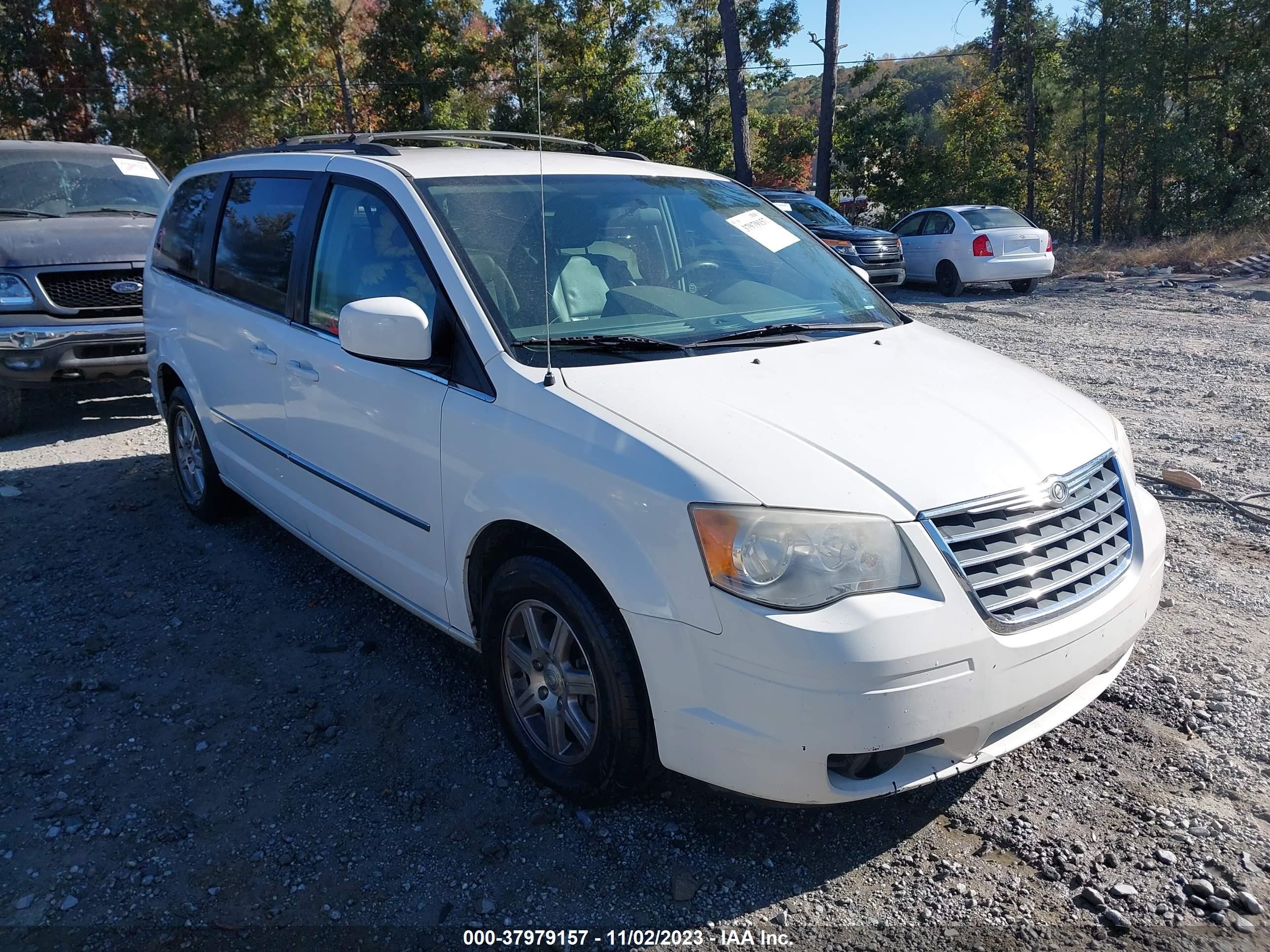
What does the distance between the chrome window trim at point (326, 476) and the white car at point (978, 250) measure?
13587mm

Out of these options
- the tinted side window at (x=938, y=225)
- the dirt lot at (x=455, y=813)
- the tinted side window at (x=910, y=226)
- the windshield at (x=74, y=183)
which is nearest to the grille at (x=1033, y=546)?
the dirt lot at (x=455, y=813)

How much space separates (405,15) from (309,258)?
26.2 m

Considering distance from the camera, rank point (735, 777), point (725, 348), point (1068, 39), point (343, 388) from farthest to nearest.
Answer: point (1068, 39) < point (343, 388) < point (725, 348) < point (735, 777)

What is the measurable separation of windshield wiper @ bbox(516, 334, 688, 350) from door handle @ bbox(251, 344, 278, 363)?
1.54 meters

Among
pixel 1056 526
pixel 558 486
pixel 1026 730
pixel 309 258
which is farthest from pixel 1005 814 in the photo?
pixel 309 258

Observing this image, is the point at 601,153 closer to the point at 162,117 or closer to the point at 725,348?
the point at 725,348

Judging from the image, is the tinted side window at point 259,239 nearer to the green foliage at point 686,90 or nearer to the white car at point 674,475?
the white car at point 674,475

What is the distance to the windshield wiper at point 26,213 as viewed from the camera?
310 inches

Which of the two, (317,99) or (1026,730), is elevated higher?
(317,99)

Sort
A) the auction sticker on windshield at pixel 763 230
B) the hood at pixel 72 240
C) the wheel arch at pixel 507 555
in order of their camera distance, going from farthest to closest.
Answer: the hood at pixel 72 240
the auction sticker on windshield at pixel 763 230
the wheel arch at pixel 507 555

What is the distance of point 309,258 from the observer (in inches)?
154

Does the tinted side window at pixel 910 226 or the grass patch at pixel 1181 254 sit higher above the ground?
the tinted side window at pixel 910 226

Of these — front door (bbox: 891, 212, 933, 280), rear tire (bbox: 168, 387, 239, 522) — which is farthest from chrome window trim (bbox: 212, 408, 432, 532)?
front door (bbox: 891, 212, 933, 280)

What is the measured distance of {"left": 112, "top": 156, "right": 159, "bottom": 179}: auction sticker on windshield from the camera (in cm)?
883
